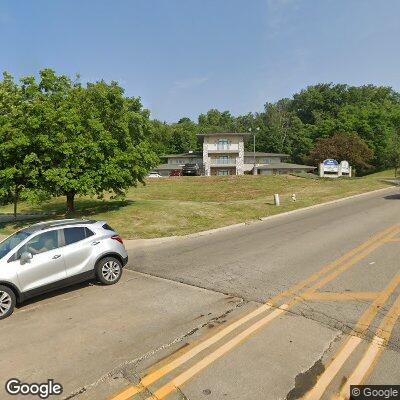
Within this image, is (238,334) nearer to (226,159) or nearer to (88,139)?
(88,139)

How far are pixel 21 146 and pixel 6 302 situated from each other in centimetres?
1166

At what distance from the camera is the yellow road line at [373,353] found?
4449 mm

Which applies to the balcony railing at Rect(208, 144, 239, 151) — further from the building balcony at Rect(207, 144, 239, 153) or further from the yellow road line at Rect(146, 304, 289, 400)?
the yellow road line at Rect(146, 304, 289, 400)

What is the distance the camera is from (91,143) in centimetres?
1755

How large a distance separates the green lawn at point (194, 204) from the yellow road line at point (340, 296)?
8.94m

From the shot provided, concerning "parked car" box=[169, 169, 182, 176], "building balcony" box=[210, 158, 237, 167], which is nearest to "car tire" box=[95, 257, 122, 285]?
"parked car" box=[169, 169, 182, 176]

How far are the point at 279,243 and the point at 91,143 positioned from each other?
1012 centimetres

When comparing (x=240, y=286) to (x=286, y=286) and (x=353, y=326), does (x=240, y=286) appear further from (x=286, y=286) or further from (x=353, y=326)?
(x=353, y=326)

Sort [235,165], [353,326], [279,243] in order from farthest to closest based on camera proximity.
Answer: [235,165] < [279,243] < [353,326]

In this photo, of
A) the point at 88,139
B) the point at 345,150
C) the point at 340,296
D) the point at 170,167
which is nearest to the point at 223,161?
the point at 170,167

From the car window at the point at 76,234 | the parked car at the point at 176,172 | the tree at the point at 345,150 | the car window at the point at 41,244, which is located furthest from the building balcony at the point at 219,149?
the car window at the point at 41,244

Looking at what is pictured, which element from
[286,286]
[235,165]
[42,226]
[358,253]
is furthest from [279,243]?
[235,165]

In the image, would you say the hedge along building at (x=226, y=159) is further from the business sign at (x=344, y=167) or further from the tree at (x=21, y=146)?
the tree at (x=21, y=146)

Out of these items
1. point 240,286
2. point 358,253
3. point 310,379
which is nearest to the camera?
point 310,379
